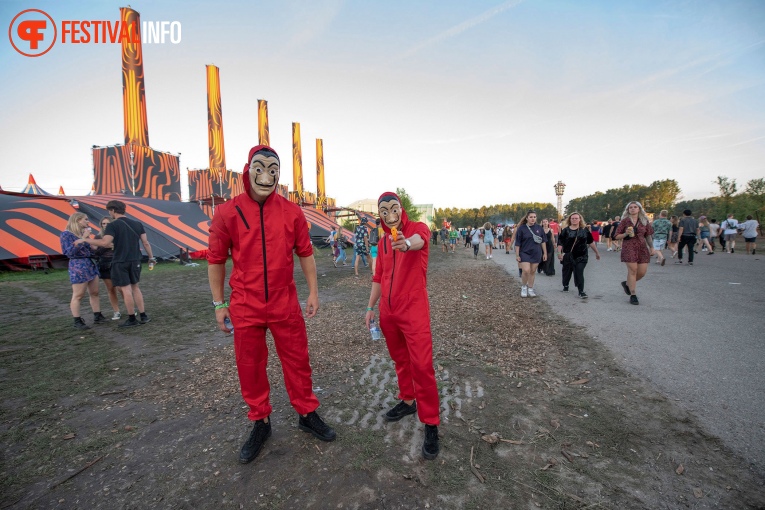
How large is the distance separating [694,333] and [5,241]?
65.3ft

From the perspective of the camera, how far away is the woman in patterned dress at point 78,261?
17.5 ft

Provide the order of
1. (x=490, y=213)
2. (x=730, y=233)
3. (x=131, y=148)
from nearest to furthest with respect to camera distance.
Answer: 1. (x=730, y=233)
2. (x=131, y=148)
3. (x=490, y=213)

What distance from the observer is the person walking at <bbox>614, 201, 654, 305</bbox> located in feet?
20.1

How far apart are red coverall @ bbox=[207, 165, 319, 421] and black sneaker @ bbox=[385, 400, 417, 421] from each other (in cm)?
94

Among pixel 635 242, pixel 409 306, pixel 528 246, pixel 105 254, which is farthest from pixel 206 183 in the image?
pixel 409 306

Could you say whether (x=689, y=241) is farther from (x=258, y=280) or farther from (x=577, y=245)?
(x=258, y=280)

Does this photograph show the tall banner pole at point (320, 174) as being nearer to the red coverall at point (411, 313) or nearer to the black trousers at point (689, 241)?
the black trousers at point (689, 241)

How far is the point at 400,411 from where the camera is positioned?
283 cm

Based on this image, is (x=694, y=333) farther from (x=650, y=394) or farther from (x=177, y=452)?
(x=177, y=452)

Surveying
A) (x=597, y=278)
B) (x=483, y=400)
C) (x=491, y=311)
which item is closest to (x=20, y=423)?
(x=483, y=400)

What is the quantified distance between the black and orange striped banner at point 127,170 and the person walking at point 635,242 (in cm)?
3090

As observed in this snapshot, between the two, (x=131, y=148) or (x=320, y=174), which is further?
(x=320, y=174)

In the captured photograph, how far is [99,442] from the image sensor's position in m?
2.62

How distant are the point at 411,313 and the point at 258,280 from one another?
3.63ft
